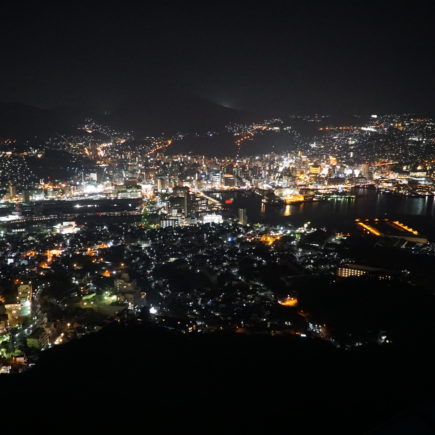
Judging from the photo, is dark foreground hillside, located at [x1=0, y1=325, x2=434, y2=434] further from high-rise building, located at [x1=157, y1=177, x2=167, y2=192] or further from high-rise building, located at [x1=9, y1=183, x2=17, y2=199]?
high-rise building, located at [x1=157, y1=177, x2=167, y2=192]

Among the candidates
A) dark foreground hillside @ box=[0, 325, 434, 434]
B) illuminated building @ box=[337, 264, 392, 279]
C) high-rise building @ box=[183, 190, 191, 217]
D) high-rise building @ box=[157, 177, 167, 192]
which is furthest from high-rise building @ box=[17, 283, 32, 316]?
high-rise building @ box=[157, 177, 167, 192]

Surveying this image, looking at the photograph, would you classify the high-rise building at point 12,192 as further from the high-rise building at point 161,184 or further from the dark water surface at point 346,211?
the dark water surface at point 346,211

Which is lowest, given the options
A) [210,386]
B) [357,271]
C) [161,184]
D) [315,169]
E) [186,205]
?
[161,184]

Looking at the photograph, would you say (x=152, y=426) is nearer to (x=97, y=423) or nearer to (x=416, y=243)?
(x=97, y=423)

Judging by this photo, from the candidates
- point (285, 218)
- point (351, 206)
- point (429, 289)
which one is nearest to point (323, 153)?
point (351, 206)

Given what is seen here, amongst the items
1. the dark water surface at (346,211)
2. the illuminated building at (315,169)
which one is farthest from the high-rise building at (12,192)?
the illuminated building at (315,169)

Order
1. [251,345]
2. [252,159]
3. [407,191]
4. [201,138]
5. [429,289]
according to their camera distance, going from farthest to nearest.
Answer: [201,138], [252,159], [407,191], [429,289], [251,345]

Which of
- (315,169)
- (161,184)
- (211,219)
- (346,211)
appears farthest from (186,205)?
(315,169)

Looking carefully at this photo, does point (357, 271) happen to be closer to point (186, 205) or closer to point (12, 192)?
point (186, 205)
